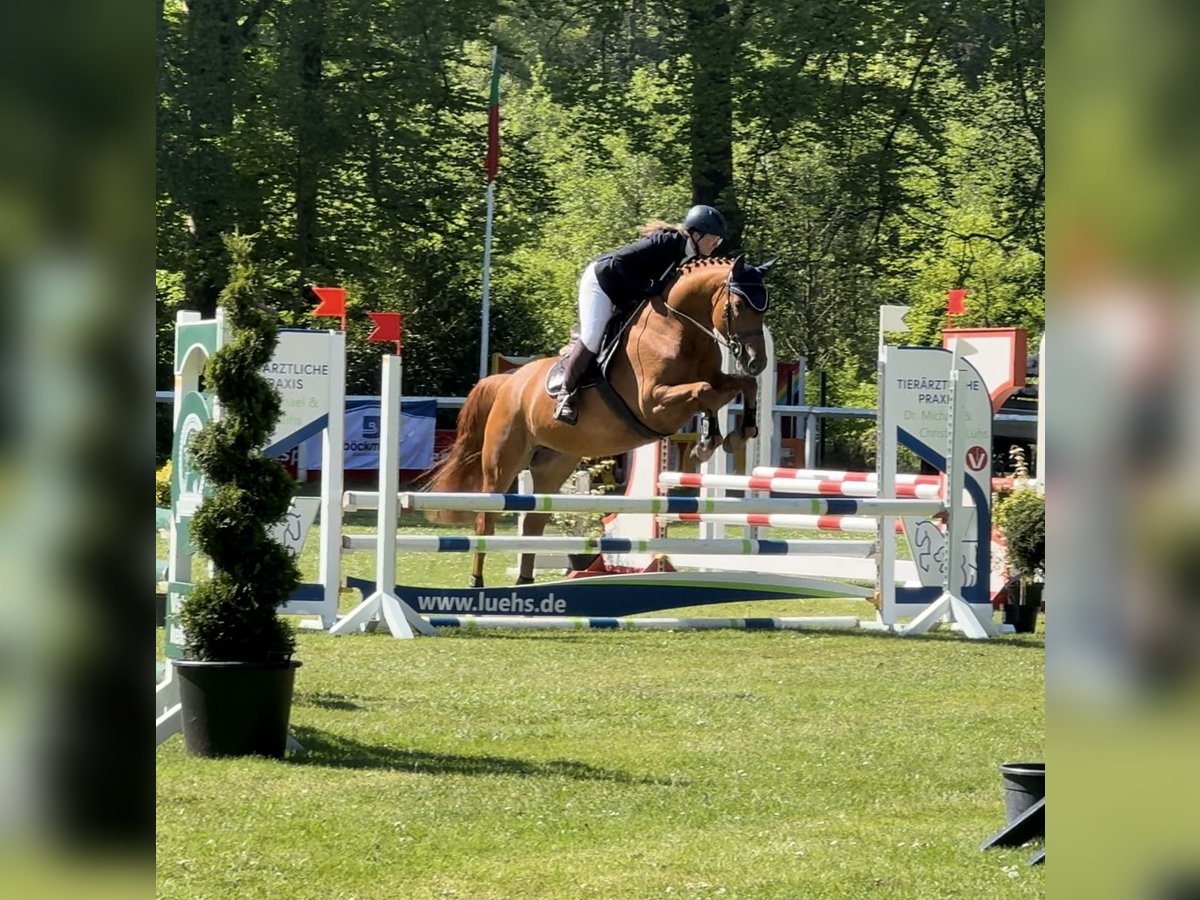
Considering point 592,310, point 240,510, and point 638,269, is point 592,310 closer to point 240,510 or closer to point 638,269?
point 638,269

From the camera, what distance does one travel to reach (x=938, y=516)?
8.75m

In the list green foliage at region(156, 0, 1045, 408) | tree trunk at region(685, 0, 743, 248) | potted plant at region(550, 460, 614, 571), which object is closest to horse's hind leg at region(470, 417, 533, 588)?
potted plant at region(550, 460, 614, 571)

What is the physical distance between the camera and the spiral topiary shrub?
15.2 feet

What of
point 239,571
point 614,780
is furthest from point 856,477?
point 239,571

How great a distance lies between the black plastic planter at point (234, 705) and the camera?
4.63 meters

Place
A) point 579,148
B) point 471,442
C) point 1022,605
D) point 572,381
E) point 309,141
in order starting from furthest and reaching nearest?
1. point 579,148
2. point 309,141
3. point 471,442
4. point 1022,605
5. point 572,381

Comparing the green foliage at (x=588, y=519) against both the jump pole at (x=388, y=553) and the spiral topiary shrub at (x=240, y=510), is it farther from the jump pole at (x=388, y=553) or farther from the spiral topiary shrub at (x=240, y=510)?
the spiral topiary shrub at (x=240, y=510)

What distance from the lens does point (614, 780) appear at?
4637 millimetres

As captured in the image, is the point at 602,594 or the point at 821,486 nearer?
the point at 602,594

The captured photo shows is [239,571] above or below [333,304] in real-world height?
below

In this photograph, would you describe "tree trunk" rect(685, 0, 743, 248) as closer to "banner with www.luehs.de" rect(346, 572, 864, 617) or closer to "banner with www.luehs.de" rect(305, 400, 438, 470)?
"banner with www.luehs.de" rect(305, 400, 438, 470)

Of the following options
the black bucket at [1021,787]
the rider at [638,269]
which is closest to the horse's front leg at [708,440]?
the rider at [638,269]

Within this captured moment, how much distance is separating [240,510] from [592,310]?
3.96 metres

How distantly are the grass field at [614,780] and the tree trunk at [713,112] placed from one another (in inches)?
622
